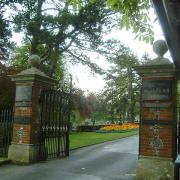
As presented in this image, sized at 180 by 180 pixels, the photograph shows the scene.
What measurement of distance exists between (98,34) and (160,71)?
12654 mm

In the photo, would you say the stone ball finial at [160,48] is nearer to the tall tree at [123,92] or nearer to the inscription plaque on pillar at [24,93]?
the inscription plaque on pillar at [24,93]

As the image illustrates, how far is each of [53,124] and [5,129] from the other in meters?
1.71

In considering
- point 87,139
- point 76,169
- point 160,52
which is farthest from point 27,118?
point 87,139

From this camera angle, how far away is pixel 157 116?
981 centimetres

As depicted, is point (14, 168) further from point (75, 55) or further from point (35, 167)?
point (75, 55)

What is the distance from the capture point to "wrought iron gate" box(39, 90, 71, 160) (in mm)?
12703

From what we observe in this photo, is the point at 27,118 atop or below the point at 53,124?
atop

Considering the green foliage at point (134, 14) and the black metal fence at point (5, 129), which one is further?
the black metal fence at point (5, 129)

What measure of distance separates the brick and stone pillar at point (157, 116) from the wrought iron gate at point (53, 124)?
4.02 meters

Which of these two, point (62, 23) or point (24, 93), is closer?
point (24, 93)

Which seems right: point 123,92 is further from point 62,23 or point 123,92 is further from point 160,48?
point 160,48

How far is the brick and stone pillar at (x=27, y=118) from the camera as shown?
39.7ft

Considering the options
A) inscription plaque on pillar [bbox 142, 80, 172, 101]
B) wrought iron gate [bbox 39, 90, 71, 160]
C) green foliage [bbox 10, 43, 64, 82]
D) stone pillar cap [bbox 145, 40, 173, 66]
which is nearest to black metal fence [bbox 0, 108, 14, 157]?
wrought iron gate [bbox 39, 90, 71, 160]

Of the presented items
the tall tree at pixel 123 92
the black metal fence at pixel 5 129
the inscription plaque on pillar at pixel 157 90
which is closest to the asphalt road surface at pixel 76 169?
the black metal fence at pixel 5 129
